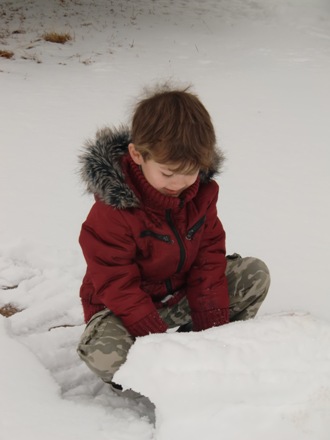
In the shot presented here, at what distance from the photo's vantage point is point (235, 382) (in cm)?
150

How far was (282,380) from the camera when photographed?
151cm

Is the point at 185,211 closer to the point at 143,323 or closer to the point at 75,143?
the point at 143,323

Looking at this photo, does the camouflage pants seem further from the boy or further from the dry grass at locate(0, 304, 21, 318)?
the dry grass at locate(0, 304, 21, 318)

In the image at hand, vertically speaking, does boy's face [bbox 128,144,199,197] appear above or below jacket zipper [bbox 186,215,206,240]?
above

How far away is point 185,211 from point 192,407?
2.04ft

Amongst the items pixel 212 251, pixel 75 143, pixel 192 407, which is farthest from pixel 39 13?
pixel 192 407

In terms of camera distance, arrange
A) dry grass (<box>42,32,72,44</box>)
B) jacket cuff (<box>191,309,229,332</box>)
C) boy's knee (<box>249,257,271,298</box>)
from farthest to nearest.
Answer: dry grass (<box>42,32,72,44</box>) < boy's knee (<box>249,257,271,298</box>) < jacket cuff (<box>191,309,229,332</box>)

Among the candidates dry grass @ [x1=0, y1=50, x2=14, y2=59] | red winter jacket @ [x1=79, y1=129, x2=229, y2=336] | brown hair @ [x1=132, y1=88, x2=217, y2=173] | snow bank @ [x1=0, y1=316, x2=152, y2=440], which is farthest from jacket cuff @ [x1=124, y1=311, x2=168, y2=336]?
dry grass @ [x1=0, y1=50, x2=14, y2=59]

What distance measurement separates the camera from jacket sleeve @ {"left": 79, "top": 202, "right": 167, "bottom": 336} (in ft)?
5.74

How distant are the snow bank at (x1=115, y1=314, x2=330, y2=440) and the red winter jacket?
0.20 m

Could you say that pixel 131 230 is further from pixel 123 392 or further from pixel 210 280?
pixel 123 392

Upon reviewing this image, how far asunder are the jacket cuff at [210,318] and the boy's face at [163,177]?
1.46ft

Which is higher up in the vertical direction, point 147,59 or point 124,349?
point 147,59

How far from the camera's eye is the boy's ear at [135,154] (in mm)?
1680
